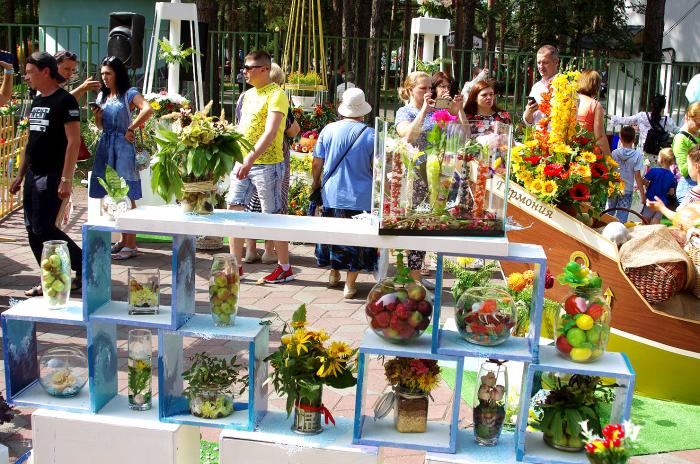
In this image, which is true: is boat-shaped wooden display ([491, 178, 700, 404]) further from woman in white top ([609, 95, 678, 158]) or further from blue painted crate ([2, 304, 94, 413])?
woman in white top ([609, 95, 678, 158])

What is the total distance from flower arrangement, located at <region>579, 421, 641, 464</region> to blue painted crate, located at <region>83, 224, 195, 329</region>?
1782mm

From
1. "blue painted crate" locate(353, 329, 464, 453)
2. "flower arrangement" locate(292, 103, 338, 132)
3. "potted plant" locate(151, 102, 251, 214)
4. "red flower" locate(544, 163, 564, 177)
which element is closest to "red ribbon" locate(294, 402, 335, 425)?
"blue painted crate" locate(353, 329, 464, 453)

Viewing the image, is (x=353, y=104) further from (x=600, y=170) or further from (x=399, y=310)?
(x=399, y=310)

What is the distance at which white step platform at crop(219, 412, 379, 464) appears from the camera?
11.8 feet

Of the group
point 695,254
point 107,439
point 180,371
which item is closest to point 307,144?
point 695,254

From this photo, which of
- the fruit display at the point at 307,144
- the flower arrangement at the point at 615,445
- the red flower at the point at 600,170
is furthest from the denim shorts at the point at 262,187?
the flower arrangement at the point at 615,445

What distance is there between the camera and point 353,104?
6824 mm

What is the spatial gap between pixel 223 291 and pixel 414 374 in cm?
92

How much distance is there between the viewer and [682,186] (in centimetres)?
780

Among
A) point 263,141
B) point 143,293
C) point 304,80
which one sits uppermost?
point 304,80

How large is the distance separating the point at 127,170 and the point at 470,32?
1925 cm

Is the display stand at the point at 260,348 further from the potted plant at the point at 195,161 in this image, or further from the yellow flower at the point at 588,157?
the yellow flower at the point at 588,157

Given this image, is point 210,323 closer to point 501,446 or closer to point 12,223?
point 501,446

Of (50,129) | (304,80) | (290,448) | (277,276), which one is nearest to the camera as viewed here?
(290,448)
